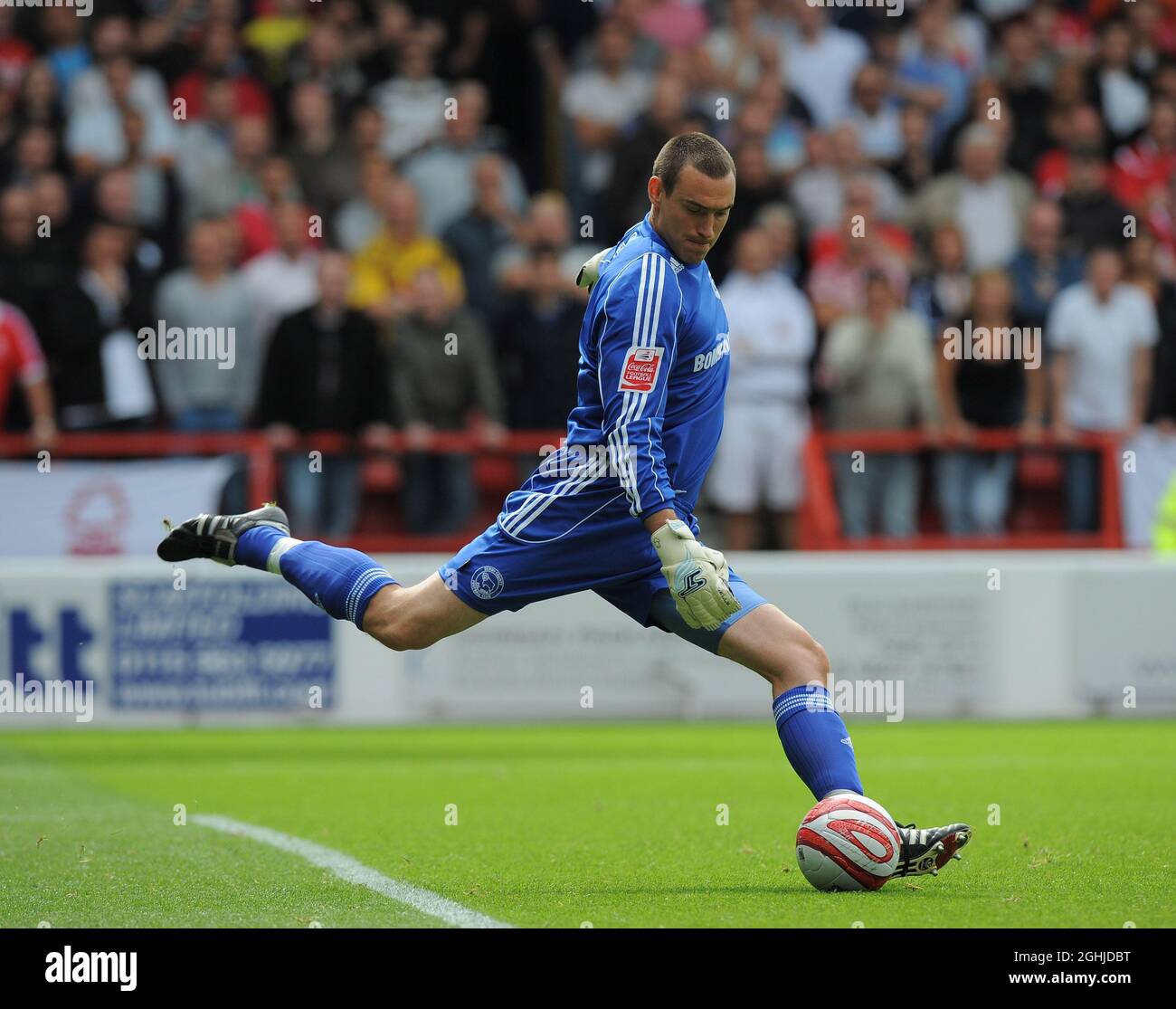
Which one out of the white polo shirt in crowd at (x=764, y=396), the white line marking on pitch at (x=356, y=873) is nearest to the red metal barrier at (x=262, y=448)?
the white polo shirt in crowd at (x=764, y=396)

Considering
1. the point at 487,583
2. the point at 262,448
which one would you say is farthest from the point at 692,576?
the point at 262,448

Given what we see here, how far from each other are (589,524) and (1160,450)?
9351 millimetres

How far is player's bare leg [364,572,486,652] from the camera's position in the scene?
6.80m

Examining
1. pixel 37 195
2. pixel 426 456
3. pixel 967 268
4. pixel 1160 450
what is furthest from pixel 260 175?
pixel 1160 450

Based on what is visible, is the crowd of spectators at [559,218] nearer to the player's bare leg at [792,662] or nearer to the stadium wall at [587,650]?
the stadium wall at [587,650]

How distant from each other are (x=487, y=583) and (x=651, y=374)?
95 centimetres

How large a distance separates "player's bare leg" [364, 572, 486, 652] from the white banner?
7.49 meters

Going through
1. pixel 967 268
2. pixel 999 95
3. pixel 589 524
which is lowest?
pixel 589 524

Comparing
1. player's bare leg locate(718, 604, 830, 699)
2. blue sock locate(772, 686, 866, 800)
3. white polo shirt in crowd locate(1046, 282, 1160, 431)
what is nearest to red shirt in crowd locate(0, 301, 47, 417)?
white polo shirt in crowd locate(1046, 282, 1160, 431)

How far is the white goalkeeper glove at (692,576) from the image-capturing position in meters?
6.21

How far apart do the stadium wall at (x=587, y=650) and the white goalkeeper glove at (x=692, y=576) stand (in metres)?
7.39

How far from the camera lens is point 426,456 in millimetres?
14695

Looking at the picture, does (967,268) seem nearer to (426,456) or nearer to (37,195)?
(426,456)

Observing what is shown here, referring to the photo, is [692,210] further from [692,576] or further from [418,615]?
[418,615]
